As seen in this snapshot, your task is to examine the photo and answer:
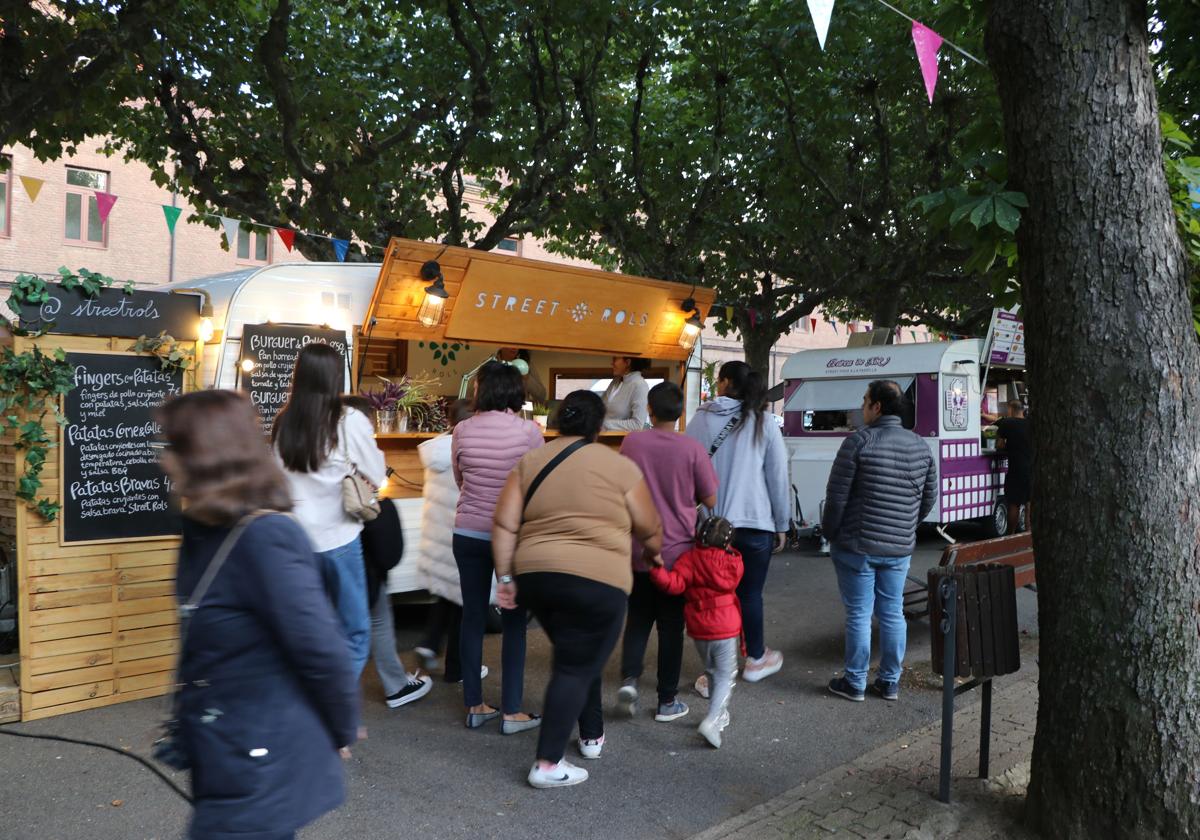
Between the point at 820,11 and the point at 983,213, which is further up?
the point at 820,11

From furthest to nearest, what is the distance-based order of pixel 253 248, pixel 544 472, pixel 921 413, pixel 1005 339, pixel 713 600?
pixel 253 248 → pixel 1005 339 → pixel 921 413 → pixel 713 600 → pixel 544 472

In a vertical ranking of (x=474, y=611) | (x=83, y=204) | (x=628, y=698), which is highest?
(x=83, y=204)

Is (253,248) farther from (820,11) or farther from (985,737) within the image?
(985,737)

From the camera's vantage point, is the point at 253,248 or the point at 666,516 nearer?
the point at 666,516

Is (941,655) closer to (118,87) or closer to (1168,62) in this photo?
(1168,62)

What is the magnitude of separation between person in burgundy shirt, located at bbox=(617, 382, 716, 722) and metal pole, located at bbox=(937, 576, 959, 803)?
4.27 ft

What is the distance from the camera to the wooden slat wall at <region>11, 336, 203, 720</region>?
15.5 ft

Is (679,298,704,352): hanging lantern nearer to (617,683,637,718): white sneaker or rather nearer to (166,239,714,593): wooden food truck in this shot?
(166,239,714,593): wooden food truck

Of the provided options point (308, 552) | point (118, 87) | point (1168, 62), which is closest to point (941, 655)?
point (308, 552)

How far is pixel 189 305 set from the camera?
5375mm

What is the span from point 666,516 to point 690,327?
544 cm

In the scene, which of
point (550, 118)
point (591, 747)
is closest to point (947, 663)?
point (591, 747)

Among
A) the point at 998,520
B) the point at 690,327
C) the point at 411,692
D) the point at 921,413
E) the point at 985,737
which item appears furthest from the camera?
the point at 998,520

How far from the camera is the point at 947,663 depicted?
154 inches
